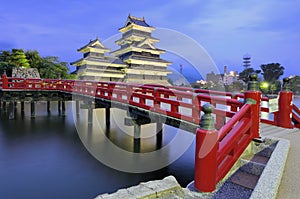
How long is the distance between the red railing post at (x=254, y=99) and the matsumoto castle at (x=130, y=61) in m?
24.3

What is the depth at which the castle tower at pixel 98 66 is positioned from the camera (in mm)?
29895

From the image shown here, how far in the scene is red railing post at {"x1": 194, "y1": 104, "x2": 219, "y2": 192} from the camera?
7.61ft

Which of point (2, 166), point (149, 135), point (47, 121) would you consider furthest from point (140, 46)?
point (2, 166)

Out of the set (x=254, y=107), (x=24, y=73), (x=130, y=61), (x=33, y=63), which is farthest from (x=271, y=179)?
(x=33, y=63)

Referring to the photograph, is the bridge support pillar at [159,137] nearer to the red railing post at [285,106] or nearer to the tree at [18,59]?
the red railing post at [285,106]

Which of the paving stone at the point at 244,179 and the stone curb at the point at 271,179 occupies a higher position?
the stone curb at the point at 271,179

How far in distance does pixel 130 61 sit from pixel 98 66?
6151 millimetres

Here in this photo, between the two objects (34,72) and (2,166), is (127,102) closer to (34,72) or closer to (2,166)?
(2,166)

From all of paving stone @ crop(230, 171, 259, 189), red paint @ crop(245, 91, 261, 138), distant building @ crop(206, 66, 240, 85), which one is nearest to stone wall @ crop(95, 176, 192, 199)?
paving stone @ crop(230, 171, 259, 189)

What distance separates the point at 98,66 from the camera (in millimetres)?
31297

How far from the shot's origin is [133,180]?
6.28 metres

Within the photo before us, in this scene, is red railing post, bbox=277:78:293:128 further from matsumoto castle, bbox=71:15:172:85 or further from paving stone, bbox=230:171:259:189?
matsumoto castle, bbox=71:15:172:85

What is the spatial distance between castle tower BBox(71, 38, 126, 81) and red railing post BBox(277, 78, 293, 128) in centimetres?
2539

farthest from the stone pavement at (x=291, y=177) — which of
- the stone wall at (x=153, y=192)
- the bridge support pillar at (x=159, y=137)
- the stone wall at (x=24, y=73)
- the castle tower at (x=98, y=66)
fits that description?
the stone wall at (x=24, y=73)
